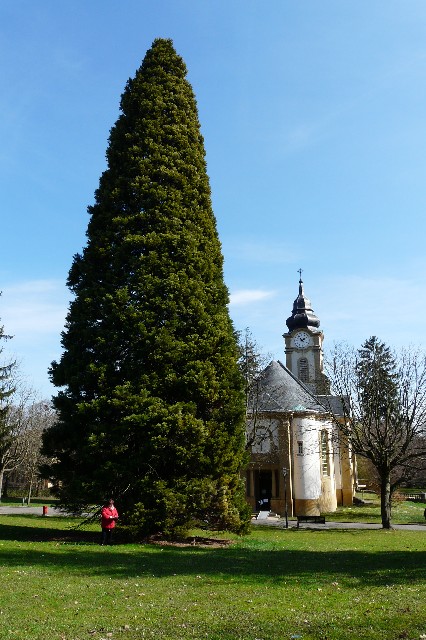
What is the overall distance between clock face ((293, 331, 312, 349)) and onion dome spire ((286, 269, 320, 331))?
809 millimetres

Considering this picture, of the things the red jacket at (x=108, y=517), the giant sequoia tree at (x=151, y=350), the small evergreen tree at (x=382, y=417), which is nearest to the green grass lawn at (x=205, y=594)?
the red jacket at (x=108, y=517)

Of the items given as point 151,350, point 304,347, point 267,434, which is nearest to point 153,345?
point 151,350

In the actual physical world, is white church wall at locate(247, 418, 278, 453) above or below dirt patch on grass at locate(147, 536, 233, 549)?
above

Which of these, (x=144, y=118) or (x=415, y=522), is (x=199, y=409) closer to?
(x=144, y=118)

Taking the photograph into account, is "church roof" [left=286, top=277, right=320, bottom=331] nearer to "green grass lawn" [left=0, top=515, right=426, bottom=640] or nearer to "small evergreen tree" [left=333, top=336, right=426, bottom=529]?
"small evergreen tree" [left=333, top=336, right=426, bottom=529]

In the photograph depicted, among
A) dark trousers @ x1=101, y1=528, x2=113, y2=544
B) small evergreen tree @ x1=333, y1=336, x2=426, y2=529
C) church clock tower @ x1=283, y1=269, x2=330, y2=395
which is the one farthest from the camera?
church clock tower @ x1=283, y1=269, x2=330, y2=395

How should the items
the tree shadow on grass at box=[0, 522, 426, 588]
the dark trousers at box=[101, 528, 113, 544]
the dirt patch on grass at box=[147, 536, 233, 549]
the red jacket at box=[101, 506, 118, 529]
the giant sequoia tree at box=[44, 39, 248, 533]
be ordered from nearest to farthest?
the tree shadow on grass at box=[0, 522, 426, 588]
the red jacket at box=[101, 506, 118, 529]
the dark trousers at box=[101, 528, 113, 544]
the giant sequoia tree at box=[44, 39, 248, 533]
the dirt patch on grass at box=[147, 536, 233, 549]

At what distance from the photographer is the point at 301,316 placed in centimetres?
6019

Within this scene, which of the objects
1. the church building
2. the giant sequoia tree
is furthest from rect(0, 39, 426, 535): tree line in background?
the church building

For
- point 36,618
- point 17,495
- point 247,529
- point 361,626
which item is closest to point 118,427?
point 247,529

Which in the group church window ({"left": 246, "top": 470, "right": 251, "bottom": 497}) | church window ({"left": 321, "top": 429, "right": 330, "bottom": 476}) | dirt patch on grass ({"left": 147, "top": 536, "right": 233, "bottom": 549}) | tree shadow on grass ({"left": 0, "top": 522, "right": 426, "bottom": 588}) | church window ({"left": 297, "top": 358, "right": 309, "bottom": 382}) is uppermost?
church window ({"left": 297, "top": 358, "right": 309, "bottom": 382})

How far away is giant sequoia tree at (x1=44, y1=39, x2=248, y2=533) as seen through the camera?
17609mm

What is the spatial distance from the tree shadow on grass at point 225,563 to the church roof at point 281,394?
Result: 26.0 metres

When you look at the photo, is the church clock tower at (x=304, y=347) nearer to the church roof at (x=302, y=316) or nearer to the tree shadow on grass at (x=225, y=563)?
the church roof at (x=302, y=316)
